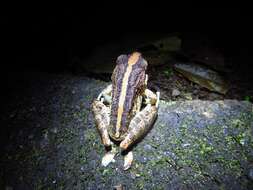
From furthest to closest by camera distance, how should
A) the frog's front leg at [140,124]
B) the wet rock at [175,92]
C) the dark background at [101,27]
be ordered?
the dark background at [101,27] < the wet rock at [175,92] < the frog's front leg at [140,124]

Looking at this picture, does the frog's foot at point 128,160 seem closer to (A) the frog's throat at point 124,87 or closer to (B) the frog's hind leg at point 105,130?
(B) the frog's hind leg at point 105,130

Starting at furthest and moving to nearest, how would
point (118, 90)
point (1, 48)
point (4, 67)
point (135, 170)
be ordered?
point (1, 48) < point (4, 67) < point (118, 90) < point (135, 170)

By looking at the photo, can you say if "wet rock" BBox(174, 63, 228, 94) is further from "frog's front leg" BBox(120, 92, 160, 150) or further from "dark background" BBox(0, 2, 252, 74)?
"frog's front leg" BBox(120, 92, 160, 150)

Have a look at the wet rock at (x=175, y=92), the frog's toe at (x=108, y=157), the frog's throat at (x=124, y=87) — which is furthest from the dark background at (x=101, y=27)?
the frog's toe at (x=108, y=157)

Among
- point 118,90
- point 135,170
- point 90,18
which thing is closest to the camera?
point 135,170

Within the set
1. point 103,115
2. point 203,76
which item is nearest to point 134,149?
point 103,115

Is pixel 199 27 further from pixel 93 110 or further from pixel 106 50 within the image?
pixel 93 110

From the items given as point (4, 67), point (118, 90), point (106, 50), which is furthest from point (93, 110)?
point (4, 67)
